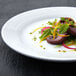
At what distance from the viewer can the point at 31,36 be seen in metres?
3.15

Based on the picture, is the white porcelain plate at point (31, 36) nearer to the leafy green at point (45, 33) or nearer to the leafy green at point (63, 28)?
the leafy green at point (45, 33)

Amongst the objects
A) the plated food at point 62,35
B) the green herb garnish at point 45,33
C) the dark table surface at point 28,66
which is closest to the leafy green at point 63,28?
the plated food at point 62,35

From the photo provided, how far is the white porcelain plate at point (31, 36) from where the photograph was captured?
250 centimetres

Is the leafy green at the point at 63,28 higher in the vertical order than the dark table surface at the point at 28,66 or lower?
higher

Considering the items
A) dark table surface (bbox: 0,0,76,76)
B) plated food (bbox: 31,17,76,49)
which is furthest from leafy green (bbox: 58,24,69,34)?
dark table surface (bbox: 0,0,76,76)

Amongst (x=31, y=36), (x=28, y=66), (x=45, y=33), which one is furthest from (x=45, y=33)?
(x=28, y=66)

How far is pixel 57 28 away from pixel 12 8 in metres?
1.77

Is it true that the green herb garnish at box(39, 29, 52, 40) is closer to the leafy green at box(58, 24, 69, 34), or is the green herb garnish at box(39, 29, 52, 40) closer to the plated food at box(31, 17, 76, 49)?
the plated food at box(31, 17, 76, 49)

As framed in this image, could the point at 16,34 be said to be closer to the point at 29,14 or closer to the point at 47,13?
the point at 29,14

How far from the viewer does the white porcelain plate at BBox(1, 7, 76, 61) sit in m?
2.50

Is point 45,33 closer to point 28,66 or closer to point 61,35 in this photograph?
point 61,35

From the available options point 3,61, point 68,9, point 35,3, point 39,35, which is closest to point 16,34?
point 39,35

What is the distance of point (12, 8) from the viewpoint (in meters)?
4.51

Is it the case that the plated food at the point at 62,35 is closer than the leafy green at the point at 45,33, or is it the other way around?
the plated food at the point at 62,35
